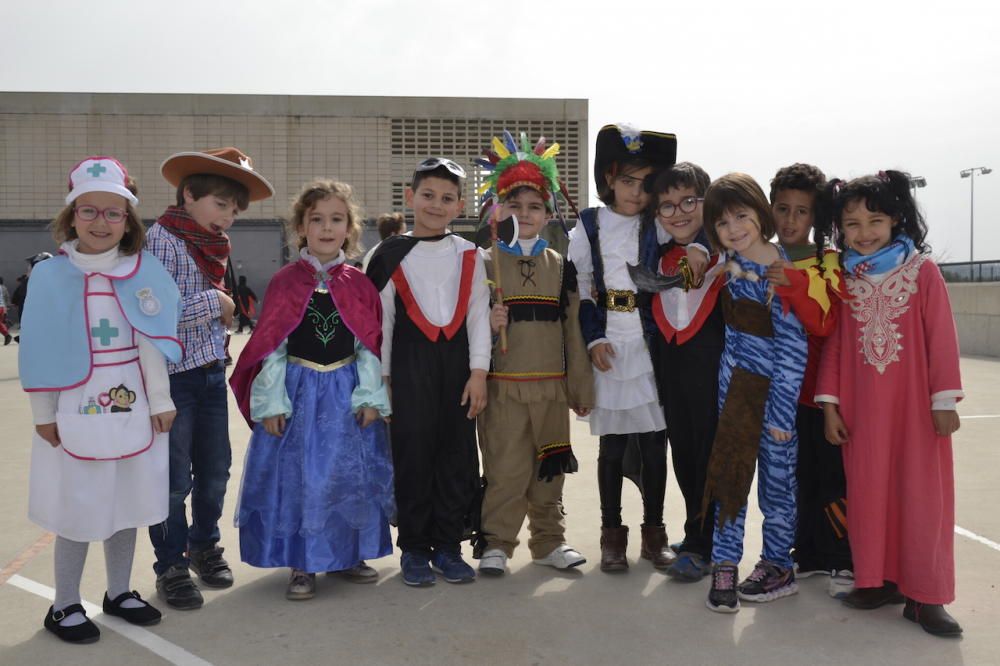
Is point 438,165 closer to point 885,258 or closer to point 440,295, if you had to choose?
point 440,295

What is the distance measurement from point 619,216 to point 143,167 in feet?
77.4

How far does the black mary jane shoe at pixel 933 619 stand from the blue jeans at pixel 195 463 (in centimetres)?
266

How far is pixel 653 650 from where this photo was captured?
2619 mm

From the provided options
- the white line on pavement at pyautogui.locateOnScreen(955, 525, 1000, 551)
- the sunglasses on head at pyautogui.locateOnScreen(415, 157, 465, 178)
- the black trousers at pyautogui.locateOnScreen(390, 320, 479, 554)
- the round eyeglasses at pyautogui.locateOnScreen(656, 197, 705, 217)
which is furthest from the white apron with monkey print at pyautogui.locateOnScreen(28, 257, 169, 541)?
the white line on pavement at pyautogui.locateOnScreen(955, 525, 1000, 551)

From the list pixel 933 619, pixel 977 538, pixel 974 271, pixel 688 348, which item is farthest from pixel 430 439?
pixel 974 271

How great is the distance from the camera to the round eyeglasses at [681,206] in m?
3.33

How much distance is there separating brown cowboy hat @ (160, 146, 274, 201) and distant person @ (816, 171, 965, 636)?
2326mm

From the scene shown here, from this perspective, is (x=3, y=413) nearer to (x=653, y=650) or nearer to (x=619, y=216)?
(x=619, y=216)

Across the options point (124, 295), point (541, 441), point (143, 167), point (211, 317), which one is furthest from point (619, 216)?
point (143, 167)

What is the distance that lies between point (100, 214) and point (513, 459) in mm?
1822

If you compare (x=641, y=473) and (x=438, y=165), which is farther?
(x=641, y=473)

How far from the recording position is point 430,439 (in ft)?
11.0

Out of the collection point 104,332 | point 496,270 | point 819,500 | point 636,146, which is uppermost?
point 636,146

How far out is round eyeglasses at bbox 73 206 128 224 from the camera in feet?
9.09
